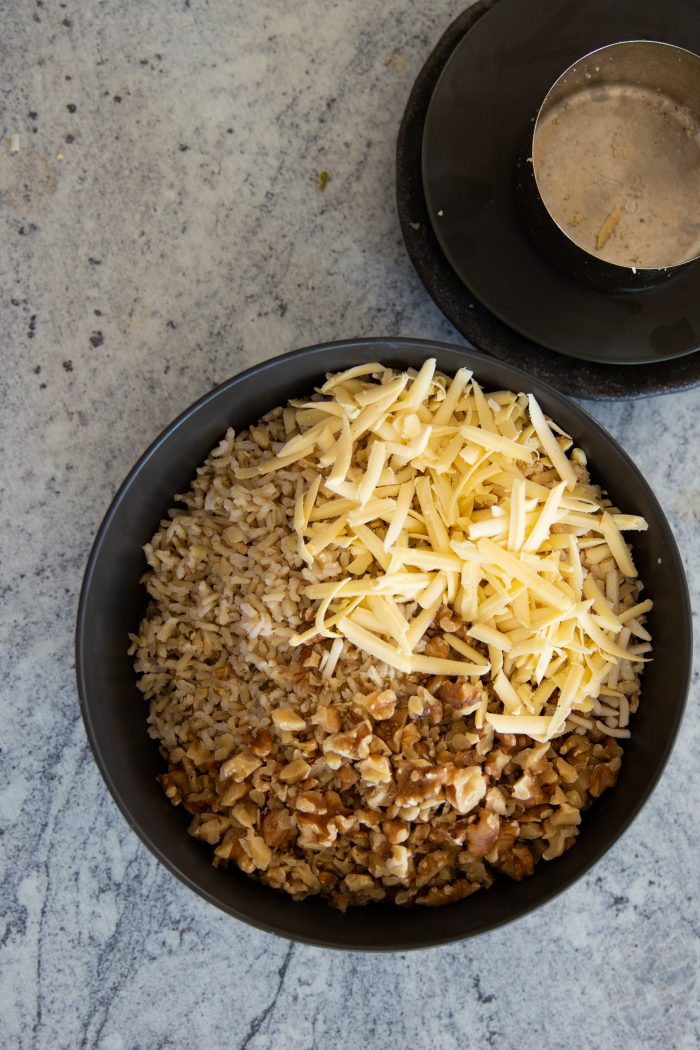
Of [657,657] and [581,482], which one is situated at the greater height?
[581,482]

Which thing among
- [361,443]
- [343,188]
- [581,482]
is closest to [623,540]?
[581,482]

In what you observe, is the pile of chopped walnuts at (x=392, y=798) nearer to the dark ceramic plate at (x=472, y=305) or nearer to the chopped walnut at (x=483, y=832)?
the chopped walnut at (x=483, y=832)

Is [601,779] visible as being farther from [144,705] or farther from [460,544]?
[144,705]

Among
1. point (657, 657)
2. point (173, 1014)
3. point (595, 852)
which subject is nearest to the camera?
point (595, 852)

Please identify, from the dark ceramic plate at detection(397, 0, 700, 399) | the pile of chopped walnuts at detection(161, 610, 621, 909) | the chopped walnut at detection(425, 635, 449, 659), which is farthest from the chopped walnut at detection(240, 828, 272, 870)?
the dark ceramic plate at detection(397, 0, 700, 399)

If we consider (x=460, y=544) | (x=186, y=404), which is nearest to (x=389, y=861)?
(x=460, y=544)

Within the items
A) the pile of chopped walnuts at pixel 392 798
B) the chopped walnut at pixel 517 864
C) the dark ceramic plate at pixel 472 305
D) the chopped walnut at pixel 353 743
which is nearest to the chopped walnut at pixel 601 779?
the pile of chopped walnuts at pixel 392 798

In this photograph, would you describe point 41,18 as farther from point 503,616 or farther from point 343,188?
point 503,616
